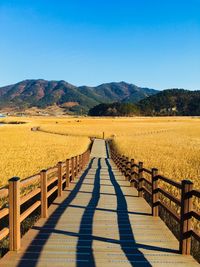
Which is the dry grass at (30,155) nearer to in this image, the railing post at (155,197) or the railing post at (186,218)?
the railing post at (155,197)

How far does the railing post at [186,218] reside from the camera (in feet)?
23.0

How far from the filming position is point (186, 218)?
7.08 metres

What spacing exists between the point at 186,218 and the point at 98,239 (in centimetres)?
182

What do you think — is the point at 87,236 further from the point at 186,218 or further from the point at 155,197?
the point at 155,197

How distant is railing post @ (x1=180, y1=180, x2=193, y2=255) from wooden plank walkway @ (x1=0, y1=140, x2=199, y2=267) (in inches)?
8.4

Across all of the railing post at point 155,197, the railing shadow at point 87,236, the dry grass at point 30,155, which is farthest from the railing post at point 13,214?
the dry grass at point 30,155

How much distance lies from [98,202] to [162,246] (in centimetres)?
500

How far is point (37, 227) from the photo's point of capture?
8.64m

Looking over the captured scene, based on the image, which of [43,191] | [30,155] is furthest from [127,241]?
[30,155]

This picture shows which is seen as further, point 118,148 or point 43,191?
point 118,148

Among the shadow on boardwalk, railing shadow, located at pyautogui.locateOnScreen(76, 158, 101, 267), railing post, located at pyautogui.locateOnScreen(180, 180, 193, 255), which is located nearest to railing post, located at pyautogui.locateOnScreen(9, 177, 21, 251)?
the shadow on boardwalk

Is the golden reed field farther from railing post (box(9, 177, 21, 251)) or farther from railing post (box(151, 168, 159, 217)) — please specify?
railing post (box(9, 177, 21, 251))

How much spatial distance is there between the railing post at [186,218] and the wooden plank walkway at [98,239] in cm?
21

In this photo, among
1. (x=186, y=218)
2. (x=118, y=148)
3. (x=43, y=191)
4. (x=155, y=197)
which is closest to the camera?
(x=186, y=218)
